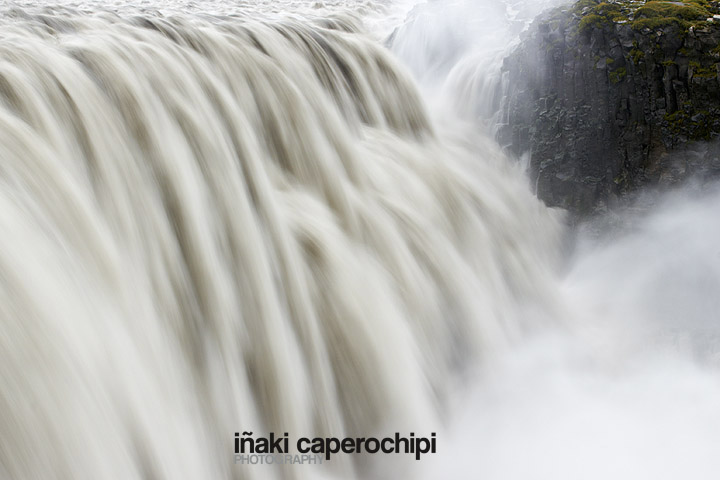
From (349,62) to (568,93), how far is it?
164 cm

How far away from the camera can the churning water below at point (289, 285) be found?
1.94 meters

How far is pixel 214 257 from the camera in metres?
2.55

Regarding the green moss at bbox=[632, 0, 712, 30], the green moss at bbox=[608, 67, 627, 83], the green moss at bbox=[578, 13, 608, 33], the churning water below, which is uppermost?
the green moss at bbox=[632, 0, 712, 30]

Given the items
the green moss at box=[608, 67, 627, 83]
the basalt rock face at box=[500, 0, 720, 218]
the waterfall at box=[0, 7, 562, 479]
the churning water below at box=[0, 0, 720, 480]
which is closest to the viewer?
the waterfall at box=[0, 7, 562, 479]

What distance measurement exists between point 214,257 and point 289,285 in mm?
370

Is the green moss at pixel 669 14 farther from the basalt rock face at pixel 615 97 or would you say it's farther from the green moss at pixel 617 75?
the green moss at pixel 617 75

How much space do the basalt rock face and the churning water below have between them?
260mm

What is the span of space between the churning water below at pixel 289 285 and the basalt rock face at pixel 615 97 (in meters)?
0.26

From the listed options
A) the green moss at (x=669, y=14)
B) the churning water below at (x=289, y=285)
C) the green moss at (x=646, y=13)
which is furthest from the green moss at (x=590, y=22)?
the churning water below at (x=289, y=285)

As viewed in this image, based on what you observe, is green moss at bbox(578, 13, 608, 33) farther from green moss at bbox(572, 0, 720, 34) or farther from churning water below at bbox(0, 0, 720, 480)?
churning water below at bbox(0, 0, 720, 480)

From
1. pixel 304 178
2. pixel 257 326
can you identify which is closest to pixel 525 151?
pixel 304 178

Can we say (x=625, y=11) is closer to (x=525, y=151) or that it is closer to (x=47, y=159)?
(x=525, y=151)

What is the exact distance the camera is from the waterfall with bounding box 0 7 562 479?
72.2 inches

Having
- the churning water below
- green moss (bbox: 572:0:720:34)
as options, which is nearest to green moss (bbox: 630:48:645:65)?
green moss (bbox: 572:0:720:34)
